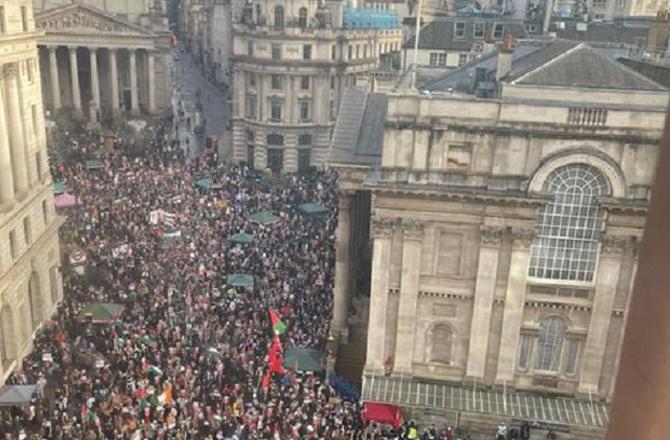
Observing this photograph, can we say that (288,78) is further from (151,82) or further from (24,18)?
(24,18)

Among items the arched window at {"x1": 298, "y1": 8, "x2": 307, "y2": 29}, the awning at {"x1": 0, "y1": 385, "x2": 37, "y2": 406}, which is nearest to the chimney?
the awning at {"x1": 0, "y1": 385, "x2": 37, "y2": 406}

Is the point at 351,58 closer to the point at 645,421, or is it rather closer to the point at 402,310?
the point at 402,310

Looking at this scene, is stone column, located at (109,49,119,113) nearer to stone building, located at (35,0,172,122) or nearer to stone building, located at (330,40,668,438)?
stone building, located at (35,0,172,122)

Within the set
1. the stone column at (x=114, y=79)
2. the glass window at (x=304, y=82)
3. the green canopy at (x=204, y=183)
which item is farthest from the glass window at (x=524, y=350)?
the stone column at (x=114, y=79)

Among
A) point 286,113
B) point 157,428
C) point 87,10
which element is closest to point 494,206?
point 157,428

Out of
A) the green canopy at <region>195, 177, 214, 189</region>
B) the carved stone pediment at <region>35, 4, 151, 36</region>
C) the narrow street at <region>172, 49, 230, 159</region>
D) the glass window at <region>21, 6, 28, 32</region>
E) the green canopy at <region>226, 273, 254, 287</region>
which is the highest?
the glass window at <region>21, 6, 28, 32</region>
